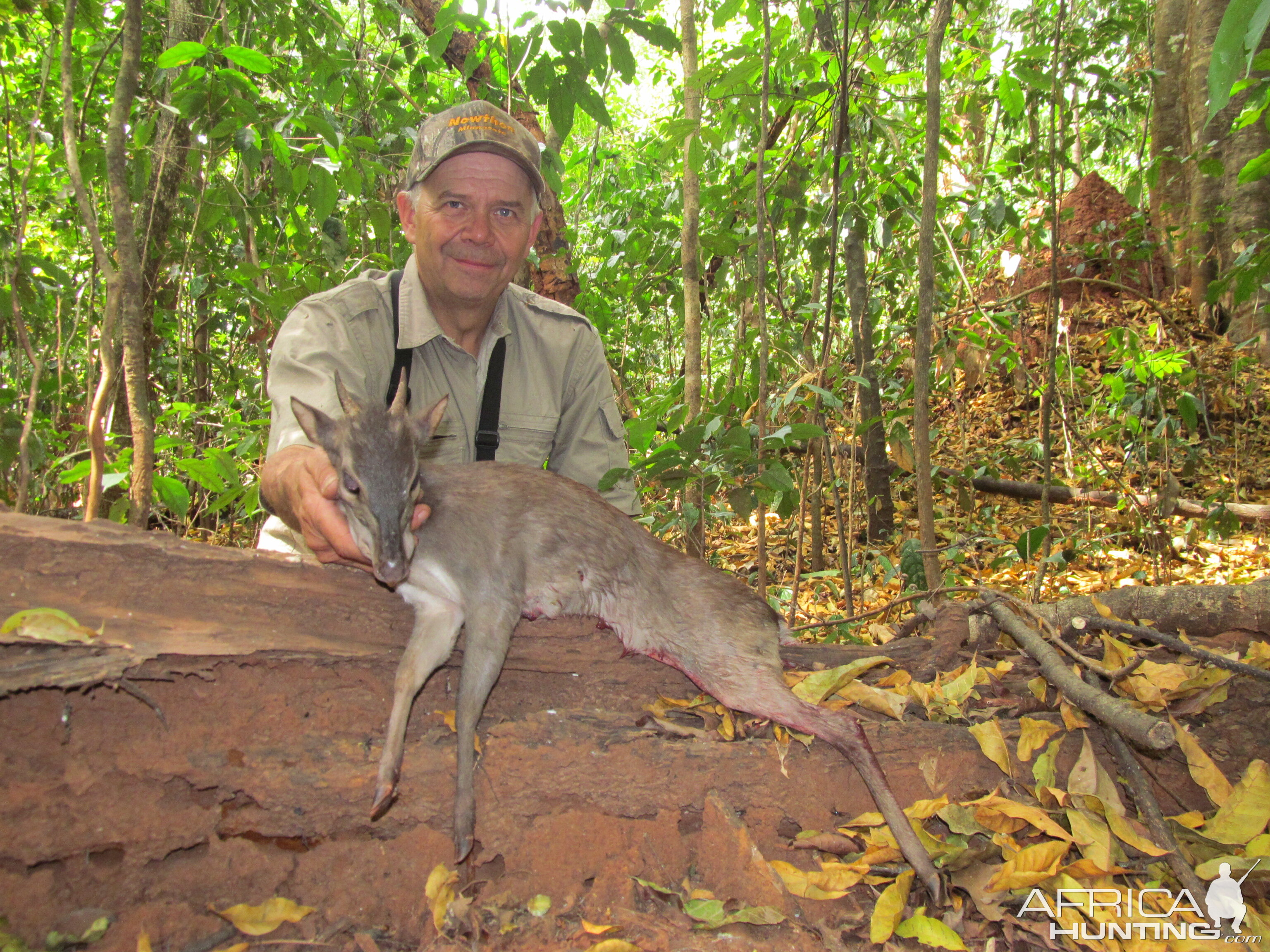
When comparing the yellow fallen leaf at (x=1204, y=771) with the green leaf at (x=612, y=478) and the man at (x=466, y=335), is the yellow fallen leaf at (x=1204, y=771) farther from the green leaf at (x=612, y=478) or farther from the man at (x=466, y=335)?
the man at (x=466, y=335)

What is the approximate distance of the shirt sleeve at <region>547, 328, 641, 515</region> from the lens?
4.70m

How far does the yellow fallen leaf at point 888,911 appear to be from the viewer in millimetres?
2314

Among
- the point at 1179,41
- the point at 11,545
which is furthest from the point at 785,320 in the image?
the point at 1179,41

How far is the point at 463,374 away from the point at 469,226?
830mm

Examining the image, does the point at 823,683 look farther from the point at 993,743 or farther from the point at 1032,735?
the point at 1032,735

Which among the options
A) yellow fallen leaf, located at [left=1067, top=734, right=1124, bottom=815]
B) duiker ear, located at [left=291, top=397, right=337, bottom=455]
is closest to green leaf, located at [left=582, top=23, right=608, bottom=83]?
duiker ear, located at [left=291, top=397, right=337, bottom=455]

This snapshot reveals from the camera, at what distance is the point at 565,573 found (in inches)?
129

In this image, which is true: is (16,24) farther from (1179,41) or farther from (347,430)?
(1179,41)

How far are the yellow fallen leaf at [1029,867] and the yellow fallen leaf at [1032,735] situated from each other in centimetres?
36

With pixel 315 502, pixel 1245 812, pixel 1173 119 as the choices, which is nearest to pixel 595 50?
pixel 315 502

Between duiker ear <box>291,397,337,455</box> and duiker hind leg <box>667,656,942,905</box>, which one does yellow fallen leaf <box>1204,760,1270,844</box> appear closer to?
duiker hind leg <box>667,656,942,905</box>

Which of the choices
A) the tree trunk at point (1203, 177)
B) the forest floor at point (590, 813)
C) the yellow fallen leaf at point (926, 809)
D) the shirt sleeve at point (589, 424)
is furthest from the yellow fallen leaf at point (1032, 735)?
the tree trunk at point (1203, 177)

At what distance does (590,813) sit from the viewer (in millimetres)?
2627

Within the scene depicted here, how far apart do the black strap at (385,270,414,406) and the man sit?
18 millimetres
